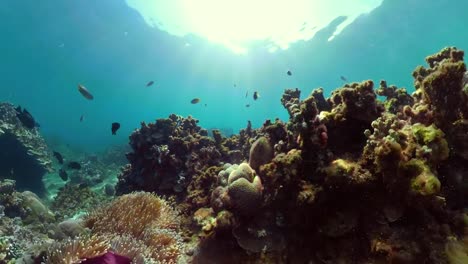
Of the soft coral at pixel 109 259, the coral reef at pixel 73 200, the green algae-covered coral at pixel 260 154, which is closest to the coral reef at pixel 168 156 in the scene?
the coral reef at pixel 73 200

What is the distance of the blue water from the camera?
32.6 metres

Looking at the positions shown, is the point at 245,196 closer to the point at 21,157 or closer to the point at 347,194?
the point at 347,194

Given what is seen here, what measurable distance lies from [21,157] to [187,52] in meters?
36.9

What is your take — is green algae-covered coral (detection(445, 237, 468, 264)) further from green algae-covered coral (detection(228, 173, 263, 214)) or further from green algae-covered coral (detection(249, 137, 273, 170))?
green algae-covered coral (detection(249, 137, 273, 170))

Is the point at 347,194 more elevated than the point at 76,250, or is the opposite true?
the point at 347,194

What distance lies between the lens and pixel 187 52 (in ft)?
161

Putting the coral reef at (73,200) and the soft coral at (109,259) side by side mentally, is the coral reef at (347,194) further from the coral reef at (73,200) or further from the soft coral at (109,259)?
the coral reef at (73,200)

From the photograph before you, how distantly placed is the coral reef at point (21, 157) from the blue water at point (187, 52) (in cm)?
1416

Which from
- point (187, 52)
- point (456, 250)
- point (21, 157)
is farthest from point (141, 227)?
point (187, 52)

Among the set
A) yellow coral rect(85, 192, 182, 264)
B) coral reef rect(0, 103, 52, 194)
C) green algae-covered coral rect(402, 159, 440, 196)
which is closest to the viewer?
green algae-covered coral rect(402, 159, 440, 196)

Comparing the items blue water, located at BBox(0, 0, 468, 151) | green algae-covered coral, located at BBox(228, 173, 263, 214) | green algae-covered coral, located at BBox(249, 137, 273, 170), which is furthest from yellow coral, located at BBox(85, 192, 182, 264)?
blue water, located at BBox(0, 0, 468, 151)

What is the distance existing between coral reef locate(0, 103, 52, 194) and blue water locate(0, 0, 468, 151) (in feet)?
46.5

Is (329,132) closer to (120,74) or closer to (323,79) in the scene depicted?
(323,79)

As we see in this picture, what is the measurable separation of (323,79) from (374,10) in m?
22.8
